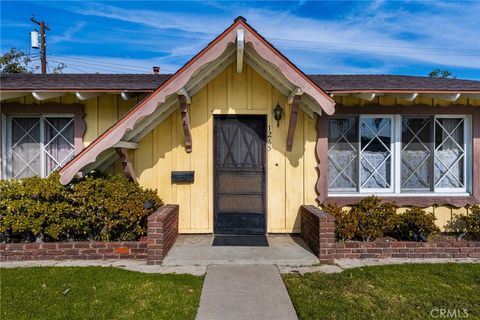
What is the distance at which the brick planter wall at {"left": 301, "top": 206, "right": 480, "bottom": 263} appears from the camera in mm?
4844

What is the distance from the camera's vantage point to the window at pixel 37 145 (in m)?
6.23

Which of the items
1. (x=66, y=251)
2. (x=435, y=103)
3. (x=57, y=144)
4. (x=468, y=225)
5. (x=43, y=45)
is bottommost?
(x=66, y=251)

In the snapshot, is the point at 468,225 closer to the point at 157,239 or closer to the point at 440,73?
the point at 157,239

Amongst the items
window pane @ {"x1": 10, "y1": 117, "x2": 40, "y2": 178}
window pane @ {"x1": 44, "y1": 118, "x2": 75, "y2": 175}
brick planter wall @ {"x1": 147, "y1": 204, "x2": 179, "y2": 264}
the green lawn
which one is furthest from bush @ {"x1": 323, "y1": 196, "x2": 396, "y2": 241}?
window pane @ {"x1": 10, "y1": 117, "x2": 40, "y2": 178}

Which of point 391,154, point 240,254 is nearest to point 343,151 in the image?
point 391,154

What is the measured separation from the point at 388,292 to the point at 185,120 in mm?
4075

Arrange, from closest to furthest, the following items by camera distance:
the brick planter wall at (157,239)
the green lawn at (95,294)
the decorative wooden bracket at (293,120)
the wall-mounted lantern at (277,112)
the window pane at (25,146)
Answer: the green lawn at (95,294), the brick planter wall at (157,239), the decorative wooden bracket at (293,120), the wall-mounted lantern at (277,112), the window pane at (25,146)

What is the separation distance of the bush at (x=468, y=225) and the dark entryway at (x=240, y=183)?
11.9 ft

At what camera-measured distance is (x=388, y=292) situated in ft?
12.5

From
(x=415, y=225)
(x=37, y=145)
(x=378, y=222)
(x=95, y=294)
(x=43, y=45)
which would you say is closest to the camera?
(x=95, y=294)

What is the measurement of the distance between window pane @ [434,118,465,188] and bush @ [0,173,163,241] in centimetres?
567

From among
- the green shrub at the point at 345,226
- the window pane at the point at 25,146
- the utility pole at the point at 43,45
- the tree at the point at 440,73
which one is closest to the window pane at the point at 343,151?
the green shrub at the point at 345,226

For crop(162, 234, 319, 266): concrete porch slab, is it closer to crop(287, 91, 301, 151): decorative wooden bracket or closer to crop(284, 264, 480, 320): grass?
crop(284, 264, 480, 320): grass

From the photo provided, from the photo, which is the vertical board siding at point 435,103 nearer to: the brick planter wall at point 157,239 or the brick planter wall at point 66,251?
the brick planter wall at point 157,239
